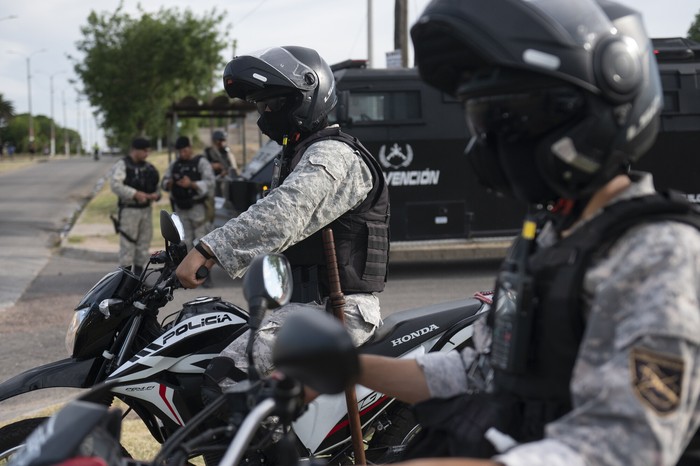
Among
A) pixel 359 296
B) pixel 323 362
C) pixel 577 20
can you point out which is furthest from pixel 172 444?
pixel 359 296

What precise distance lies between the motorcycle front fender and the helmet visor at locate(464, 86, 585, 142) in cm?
215

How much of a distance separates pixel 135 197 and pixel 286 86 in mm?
8094

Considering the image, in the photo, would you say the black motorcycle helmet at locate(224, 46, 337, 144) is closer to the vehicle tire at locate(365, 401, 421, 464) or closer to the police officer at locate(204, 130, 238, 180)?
the vehicle tire at locate(365, 401, 421, 464)

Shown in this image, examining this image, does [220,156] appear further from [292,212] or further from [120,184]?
[292,212]

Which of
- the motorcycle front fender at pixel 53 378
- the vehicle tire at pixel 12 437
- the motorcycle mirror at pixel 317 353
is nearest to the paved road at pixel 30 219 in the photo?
the motorcycle front fender at pixel 53 378

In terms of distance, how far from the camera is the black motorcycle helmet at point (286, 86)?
3.58 metres

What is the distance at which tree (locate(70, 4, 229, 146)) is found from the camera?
37.8 m

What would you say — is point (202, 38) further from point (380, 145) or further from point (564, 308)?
point (564, 308)

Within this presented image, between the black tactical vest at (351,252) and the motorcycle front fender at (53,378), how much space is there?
862mm

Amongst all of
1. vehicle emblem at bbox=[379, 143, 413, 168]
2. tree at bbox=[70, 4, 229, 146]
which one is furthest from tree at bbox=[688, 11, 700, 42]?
tree at bbox=[70, 4, 229, 146]

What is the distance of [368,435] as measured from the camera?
149 inches

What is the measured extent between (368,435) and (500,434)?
6.26 ft

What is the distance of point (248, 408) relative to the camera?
1981 mm

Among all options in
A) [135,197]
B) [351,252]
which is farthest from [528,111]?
[135,197]
